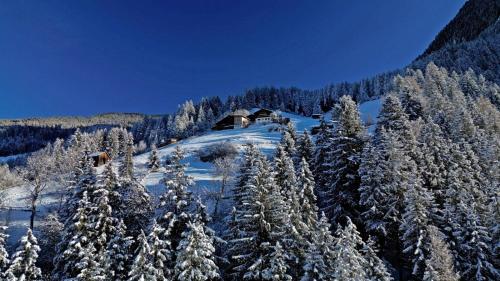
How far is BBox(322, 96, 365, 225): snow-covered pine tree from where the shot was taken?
3612cm

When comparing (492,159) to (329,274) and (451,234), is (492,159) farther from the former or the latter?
(329,274)

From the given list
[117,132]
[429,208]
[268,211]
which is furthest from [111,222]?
[117,132]

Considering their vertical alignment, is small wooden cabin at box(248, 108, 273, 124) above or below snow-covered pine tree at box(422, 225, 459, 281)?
above

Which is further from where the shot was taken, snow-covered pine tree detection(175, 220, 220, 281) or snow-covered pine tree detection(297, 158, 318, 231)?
snow-covered pine tree detection(297, 158, 318, 231)

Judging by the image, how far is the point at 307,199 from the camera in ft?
107

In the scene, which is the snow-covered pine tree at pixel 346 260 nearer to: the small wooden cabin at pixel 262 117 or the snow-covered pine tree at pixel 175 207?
the snow-covered pine tree at pixel 175 207

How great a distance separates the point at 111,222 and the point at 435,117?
50511 millimetres

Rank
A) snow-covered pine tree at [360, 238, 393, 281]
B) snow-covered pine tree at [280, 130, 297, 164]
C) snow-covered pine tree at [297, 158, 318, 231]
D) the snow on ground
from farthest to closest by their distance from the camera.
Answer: the snow on ground → snow-covered pine tree at [280, 130, 297, 164] → snow-covered pine tree at [297, 158, 318, 231] → snow-covered pine tree at [360, 238, 393, 281]

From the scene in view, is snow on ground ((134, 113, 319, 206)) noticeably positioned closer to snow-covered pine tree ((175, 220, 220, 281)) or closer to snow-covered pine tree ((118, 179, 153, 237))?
snow-covered pine tree ((118, 179, 153, 237))

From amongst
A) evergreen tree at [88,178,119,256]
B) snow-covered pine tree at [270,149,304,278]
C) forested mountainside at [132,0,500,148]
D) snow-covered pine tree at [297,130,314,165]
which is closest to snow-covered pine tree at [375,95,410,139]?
snow-covered pine tree at [297,130,314,165]

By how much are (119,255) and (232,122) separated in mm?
82018

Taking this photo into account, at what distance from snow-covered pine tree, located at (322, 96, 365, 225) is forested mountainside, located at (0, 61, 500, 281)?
123 millimetres

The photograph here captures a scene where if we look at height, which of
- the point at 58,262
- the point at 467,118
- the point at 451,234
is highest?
the point at 467,118

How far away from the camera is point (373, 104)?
12119 centimetres
